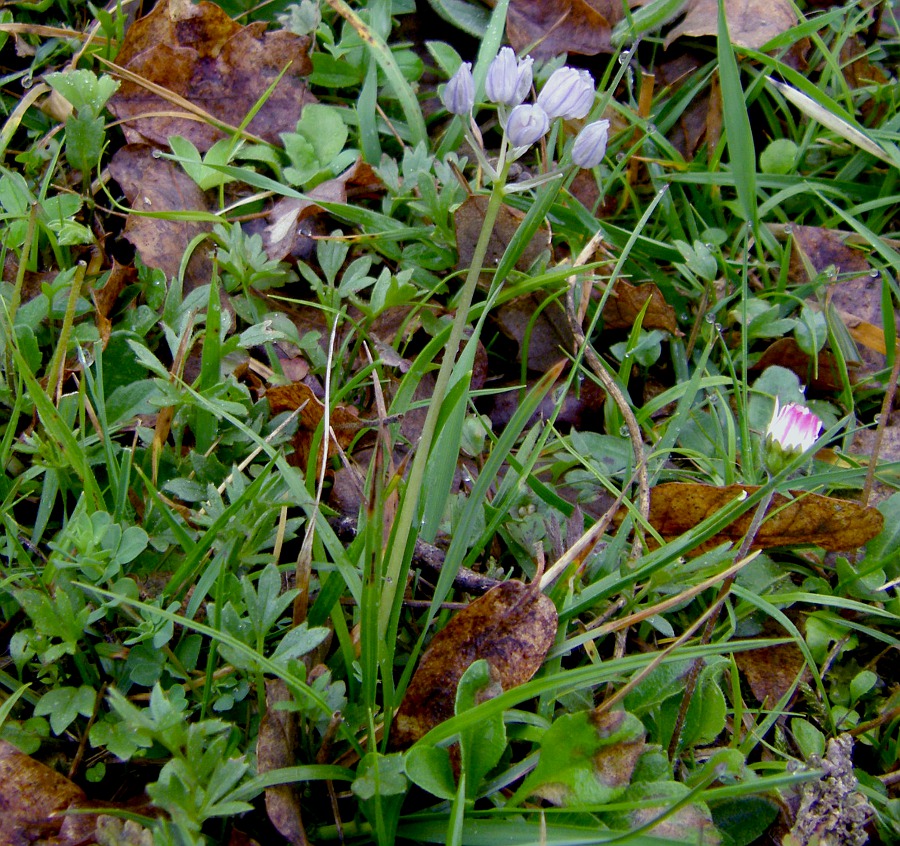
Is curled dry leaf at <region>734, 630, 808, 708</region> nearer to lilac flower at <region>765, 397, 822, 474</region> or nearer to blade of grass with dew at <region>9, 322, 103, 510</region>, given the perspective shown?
lilac flower at <region>765, 397, 822, 474</region>

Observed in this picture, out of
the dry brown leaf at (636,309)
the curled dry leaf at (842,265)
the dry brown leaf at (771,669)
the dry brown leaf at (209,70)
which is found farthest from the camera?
the curled dry leaf at (842,265)

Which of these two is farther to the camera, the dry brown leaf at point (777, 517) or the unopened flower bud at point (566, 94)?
the dry brown leaf at point (777, 517)

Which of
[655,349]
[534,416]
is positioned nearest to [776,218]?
[655,349]

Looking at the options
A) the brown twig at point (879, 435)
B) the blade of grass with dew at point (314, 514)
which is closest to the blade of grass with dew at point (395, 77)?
the blade of grass with dew at point (314, 514)

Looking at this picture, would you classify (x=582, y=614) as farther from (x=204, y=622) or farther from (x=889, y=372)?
(x=889, y=372)

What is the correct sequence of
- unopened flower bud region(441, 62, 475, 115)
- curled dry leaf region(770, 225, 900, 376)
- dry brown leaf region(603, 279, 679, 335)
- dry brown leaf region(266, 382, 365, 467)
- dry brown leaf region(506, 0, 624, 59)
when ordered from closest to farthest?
1. unopened flower bud region(441, 62, 475, 115)
2. dry brown leaf region(266, 382, 365, 467)
3. dry brown leaf region(603, 279, 679, 335)
4. curled dry leaf region(770, 225, 900, 376)
5. dry brown leaf region(506, 0, 624, 59)

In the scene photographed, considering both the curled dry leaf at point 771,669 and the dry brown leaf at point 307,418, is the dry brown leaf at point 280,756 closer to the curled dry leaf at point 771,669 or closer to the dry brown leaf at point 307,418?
the dry brown leaf at point 307,418

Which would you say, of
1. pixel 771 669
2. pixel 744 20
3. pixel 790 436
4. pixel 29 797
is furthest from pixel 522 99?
pixel 744 20

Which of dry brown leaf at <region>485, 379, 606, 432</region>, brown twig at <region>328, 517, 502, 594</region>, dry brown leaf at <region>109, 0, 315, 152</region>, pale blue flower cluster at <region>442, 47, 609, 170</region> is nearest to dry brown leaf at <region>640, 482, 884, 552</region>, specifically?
dry brown leaf at <region>485, 379, 606, 432</region>
